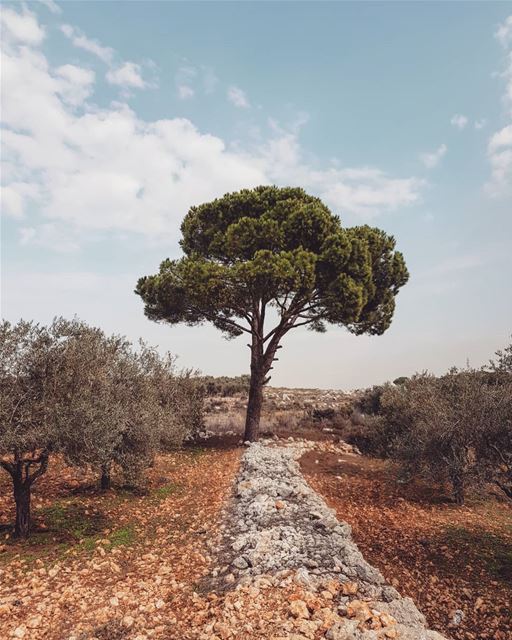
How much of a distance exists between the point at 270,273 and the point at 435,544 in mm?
12433

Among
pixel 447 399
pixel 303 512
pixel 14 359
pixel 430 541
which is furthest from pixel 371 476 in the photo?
pixel 14 359

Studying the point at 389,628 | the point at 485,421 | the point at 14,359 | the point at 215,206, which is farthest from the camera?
the point at 215,206

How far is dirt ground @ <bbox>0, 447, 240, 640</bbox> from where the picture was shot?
6496mm

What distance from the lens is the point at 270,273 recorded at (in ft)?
64.2

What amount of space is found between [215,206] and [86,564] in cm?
1923

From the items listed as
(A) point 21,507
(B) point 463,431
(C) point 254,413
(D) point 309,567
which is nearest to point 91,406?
(A) point 21,507

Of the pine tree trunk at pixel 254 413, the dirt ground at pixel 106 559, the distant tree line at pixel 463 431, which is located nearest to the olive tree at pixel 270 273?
the pine tree trunk at pixel 254 413

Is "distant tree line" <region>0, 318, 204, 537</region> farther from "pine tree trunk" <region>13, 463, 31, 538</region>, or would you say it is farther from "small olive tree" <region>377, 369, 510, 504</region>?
"small olive tree" <region>377, 369, 510, 504</region>

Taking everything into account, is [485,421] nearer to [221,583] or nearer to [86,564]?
[221,583]

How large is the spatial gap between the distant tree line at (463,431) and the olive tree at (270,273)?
248 inches

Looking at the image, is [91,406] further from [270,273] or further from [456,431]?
[270,273]

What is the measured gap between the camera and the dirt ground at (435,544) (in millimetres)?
7996

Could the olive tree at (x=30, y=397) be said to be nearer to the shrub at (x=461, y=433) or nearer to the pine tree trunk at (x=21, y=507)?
the pine tree trunk at (x=21, y=507)

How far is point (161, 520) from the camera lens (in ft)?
38.3
